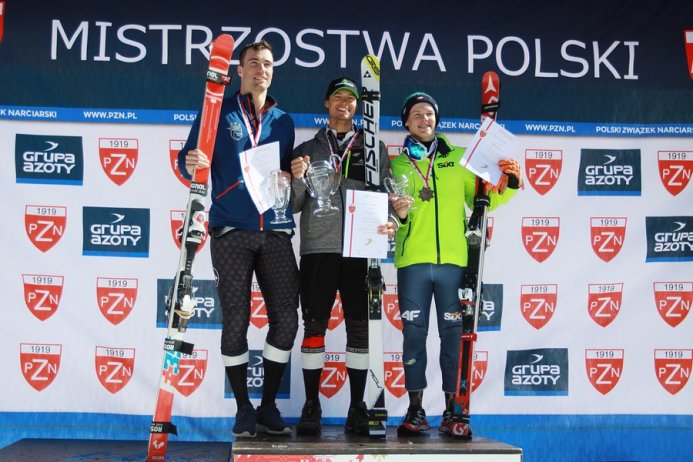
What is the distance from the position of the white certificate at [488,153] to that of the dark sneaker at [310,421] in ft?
4.27

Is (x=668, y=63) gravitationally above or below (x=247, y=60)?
above

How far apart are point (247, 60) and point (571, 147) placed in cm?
199

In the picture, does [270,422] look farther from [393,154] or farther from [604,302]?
[604,302]

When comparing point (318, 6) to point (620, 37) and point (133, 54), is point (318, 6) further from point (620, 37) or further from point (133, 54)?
point (620, 37)

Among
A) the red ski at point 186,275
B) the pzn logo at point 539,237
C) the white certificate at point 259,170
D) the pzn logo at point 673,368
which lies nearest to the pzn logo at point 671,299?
the pzn logo at point 673,368

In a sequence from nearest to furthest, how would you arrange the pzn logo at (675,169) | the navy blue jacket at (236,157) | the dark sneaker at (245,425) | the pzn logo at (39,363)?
the dark sneaker at (245,425) → the navy blue jacket at (236,157) → the pzn logo at (39,363) → the pzn logo at (675,169)

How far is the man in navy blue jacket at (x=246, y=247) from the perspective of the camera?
3121mm

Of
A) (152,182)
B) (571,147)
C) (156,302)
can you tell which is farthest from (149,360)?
(571,147)

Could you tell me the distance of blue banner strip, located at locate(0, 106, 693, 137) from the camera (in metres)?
3.99

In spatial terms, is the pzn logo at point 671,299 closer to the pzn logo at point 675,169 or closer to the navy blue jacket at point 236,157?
the pzn logo at point 675,169

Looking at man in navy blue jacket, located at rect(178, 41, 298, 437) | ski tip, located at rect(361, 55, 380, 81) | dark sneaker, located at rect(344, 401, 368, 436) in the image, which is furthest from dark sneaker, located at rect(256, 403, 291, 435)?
ski tip, located at rect(361, 55, 380, 81)

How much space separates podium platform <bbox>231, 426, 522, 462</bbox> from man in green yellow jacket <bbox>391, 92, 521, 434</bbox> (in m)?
0.31

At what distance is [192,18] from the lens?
405 centimetres

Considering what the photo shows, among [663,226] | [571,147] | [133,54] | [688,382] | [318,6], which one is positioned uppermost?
[318,6]
